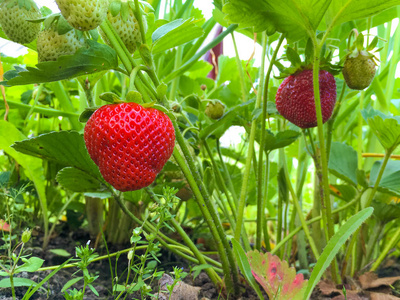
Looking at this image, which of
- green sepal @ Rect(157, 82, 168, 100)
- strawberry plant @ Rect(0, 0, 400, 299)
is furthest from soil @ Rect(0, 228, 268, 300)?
green sepal @ Rect(157, 82, 168, 100)

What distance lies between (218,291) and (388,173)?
445 millimetres

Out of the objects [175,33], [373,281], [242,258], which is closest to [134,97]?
[175,33]

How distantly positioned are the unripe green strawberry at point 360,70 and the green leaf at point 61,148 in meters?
0.46

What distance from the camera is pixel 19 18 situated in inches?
20.7

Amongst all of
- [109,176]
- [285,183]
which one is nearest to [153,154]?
[109,176]

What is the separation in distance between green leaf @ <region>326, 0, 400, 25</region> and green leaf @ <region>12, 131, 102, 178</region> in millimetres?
441

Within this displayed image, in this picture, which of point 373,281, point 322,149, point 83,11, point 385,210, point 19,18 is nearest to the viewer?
point 83,11

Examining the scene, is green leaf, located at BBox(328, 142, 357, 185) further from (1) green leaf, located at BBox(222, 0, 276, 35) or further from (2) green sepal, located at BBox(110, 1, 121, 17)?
(2) green sepal, located at BBox(110, 1, 121, 17)

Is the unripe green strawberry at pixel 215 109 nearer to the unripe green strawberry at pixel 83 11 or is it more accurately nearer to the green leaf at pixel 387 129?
the green leaf at pixel 387 129

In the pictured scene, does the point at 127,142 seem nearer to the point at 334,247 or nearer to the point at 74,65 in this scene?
the point at 74,65

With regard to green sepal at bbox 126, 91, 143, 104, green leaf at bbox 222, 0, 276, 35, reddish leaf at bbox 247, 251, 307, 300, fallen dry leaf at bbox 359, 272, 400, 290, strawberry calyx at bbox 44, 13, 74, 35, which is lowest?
fallen dry leaf at bbox 359, 272, 400, 290

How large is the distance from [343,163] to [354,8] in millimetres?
422

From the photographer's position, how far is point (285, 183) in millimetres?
945

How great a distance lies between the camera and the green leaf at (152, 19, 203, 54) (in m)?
0.57
